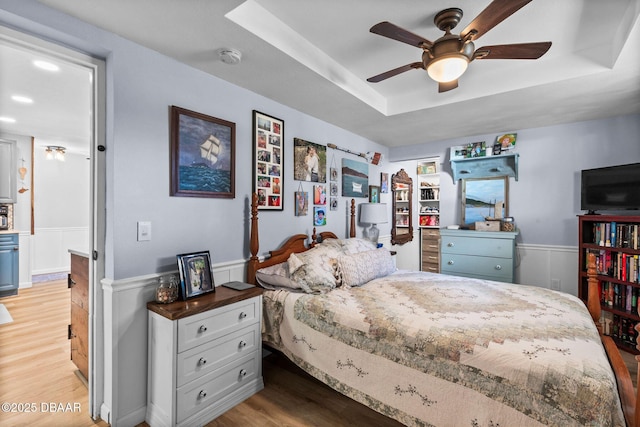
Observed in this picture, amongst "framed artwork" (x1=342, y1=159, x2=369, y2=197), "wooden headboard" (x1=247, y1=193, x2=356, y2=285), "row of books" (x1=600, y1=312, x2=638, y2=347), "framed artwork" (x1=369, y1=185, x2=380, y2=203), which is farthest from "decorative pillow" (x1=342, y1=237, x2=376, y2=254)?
"row of books" (x1=600, y1=312, x2=638, y2=347)

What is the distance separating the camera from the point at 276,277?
8.12ft

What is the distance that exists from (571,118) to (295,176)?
3244 millimetres

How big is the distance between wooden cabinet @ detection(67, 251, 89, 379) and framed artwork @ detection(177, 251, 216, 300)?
0.70 m

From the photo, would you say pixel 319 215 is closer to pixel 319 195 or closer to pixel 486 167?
pixel 319 195

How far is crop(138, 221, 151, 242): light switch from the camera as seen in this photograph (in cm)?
193

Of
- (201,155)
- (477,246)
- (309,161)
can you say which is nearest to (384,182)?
(477,246)

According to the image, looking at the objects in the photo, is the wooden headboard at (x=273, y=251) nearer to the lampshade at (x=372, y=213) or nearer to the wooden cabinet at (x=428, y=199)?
the lampshade at (x=372, y=213)

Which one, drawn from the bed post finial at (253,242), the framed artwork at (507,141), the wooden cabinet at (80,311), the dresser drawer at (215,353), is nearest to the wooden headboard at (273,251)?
the bed post finial at (253,242)

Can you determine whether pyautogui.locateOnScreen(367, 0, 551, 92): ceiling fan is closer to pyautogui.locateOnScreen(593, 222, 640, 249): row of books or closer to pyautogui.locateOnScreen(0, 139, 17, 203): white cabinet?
pyautogui.locateOnScreen(593, 222, 640, 249): row of books

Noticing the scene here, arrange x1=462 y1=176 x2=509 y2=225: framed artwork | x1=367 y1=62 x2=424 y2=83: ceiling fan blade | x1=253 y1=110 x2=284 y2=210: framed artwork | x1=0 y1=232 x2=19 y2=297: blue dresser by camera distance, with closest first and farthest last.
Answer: x1=367 y1=62 x2=424 y2=83: ceiling fan blade → x1=253 y1=110 x2=284 y2=210: framed artwork → x1=462 y1=176 x2=509 y2=225: framed artwork → x1=0 y1=232 x2=19 y2=297: blue dresser

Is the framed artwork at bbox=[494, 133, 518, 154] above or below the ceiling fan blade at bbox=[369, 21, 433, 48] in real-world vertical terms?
below

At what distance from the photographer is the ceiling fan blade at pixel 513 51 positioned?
1721mm

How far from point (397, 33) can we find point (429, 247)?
15.6 feet

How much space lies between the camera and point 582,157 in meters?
3.49
